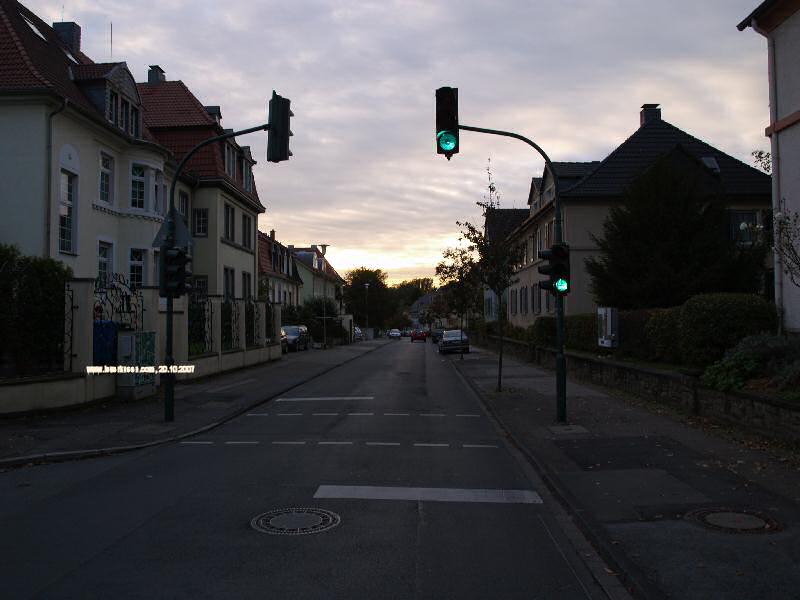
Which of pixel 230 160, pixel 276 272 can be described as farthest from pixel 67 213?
pixel 276 272

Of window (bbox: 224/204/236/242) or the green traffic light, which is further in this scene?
window (bbox: 224/204/236/242)

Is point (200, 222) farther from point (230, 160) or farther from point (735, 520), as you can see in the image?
point (735, 520)

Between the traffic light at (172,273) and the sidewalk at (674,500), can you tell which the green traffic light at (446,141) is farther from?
the traffic light at (172,273)

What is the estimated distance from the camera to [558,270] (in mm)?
12938

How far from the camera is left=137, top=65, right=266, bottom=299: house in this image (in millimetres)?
33625

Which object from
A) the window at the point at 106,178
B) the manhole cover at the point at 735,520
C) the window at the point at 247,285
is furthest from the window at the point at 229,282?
the manhole cover at the point at 735,520

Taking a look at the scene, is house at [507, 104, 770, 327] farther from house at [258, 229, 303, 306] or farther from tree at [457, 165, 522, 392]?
house at [258, 229, 303, 306]

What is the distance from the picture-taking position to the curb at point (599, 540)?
4.98 meters

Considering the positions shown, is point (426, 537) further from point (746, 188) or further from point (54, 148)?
point (746, 188)

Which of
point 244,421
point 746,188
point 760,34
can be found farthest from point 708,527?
point 746,188

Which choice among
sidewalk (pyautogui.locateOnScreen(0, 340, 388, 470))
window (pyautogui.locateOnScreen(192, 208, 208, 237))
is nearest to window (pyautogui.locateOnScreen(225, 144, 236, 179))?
window (pyautogui.locateOnScreen(192, 208, 208, 237))

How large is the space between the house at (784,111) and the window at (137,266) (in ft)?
70.3

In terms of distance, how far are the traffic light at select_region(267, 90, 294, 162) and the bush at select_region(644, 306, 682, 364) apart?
9957mm

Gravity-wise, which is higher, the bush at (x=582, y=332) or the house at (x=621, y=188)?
the house at (x=621, y=188)
